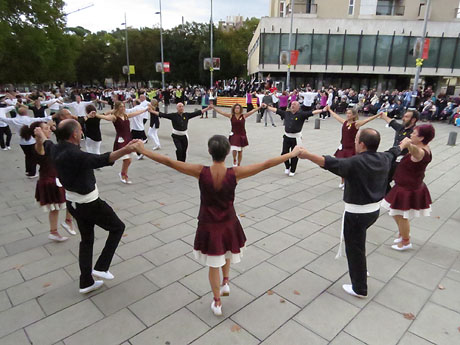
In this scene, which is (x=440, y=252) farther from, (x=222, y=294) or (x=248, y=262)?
(x=222, y=294)

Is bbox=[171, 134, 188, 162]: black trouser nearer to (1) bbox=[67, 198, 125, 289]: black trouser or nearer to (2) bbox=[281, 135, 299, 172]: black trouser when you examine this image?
(2) bbox=[281, 135, 299, 172]: black trouser

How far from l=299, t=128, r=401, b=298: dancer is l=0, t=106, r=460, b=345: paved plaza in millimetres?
506

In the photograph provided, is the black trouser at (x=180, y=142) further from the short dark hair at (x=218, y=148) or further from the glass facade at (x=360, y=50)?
the glass facade at (x=360, y=50)

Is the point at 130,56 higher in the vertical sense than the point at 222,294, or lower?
higher

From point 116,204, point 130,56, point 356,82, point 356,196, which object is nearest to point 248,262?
point 356,196

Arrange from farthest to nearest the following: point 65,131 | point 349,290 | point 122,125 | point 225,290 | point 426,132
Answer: point 122,125 → point 426,132 → point 349,290 → point 225,290 → point 65,131

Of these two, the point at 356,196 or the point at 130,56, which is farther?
the point at 130,56

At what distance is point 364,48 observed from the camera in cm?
3139

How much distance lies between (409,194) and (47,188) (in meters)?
5.26

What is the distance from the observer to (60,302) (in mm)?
3545

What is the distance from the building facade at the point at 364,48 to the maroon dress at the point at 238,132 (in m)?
25.9

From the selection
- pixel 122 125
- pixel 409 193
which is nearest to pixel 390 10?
pixel 122 125

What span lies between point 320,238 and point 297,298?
164cm

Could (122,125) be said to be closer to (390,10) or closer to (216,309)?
(216,309)
